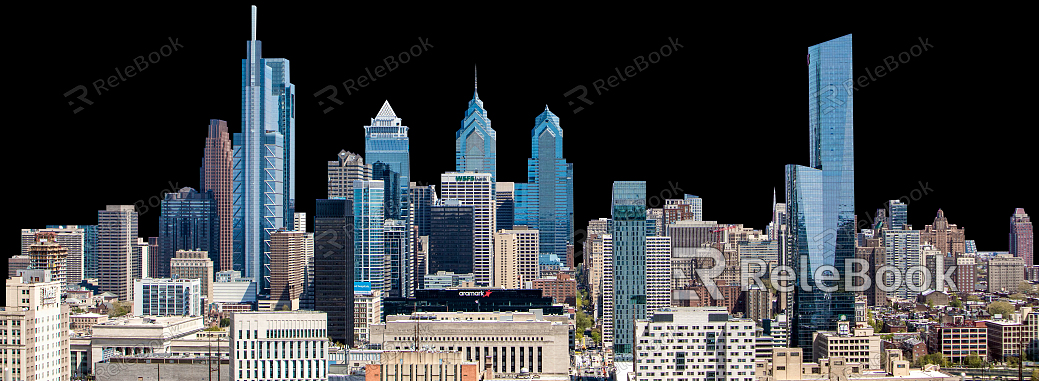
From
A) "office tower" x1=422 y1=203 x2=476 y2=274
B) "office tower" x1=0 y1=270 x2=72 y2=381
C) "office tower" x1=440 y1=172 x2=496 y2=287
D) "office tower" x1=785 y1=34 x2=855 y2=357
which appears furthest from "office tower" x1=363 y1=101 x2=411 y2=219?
"office tower" x1=0 y1=270 x2=72 y2=381

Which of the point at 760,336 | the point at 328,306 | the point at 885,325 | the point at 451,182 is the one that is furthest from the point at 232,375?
the point at 451,182

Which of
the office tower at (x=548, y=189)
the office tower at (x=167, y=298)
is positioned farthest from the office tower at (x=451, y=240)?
the office tower at (x=167, y=298)

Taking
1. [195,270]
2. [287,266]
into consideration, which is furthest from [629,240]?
[195,270]

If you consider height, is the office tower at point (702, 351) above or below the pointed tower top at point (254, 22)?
below

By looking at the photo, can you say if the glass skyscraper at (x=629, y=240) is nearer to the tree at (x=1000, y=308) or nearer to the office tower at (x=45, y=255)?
the tree at (x=1000, y=308)

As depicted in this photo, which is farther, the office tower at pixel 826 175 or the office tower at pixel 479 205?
the office tower at pixel 479 205

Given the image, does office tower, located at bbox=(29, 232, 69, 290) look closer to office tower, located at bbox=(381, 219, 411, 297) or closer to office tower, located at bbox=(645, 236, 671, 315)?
office tower, located at bbox=(381, 219, 411, 297)

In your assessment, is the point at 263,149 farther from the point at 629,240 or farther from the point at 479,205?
the point at 629,240
